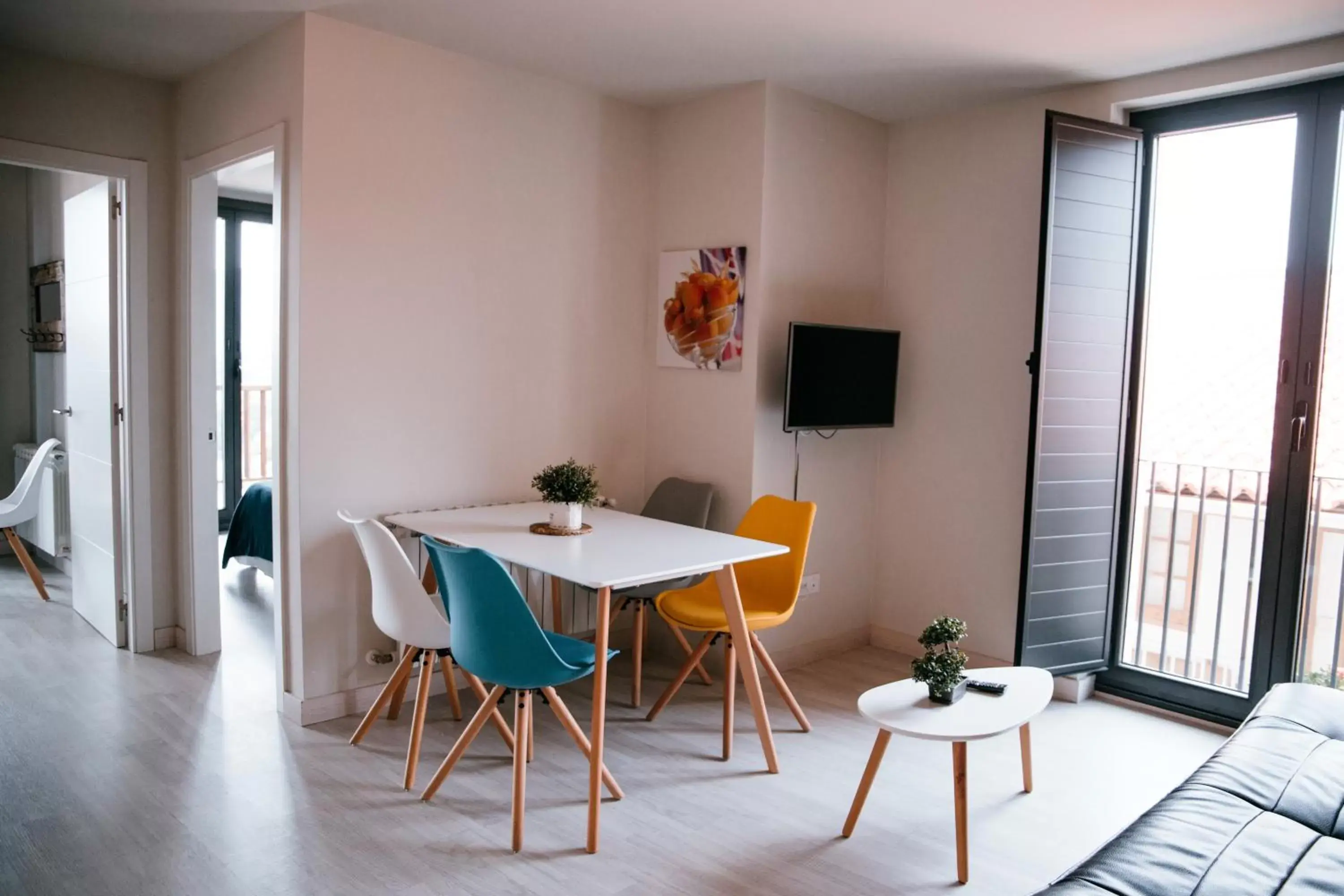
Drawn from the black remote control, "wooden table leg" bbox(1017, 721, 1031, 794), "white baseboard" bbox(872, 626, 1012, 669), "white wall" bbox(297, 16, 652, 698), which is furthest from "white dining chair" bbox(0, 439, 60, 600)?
"wooden table leg" bbox(1017, 721, 1031, 794)

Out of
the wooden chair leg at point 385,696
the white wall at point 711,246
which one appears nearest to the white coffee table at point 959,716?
the white wall at point 711,246

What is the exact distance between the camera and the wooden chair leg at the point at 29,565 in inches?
206

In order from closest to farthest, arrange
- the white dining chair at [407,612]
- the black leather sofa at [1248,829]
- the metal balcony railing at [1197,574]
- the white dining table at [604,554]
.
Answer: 1. the black leather sofa at [1248,829]
2. the white dining table at [604,554]
3. the white dining chair at [407,612]
4. the metal balcony railing at [1197,574]

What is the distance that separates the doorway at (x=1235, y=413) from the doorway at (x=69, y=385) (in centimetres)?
450

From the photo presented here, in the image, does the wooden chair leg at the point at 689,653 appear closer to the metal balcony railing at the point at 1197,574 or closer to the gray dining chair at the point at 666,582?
the gray dining chair at the point at 666,582

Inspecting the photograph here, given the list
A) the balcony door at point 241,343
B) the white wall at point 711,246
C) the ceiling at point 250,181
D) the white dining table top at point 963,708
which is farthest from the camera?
the balcony door at point 241,343

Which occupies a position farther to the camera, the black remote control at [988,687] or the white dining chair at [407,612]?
the white dining chair at [407,612]

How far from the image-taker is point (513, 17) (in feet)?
11.1

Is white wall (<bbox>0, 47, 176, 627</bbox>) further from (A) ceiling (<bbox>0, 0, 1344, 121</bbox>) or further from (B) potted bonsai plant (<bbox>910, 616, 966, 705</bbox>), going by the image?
(B) potted bonsai plant (<bbox>910, 616, 966, 705</bbox>)

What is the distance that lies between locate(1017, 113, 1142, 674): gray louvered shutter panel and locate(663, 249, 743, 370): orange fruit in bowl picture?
1.26 m

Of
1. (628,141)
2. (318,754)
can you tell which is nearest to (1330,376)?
(628,141)

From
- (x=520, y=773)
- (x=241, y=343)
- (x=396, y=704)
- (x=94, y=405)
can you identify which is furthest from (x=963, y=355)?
(x=241, y=343)

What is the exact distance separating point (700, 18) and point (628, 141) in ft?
3.91

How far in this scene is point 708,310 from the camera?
4.31 metres
